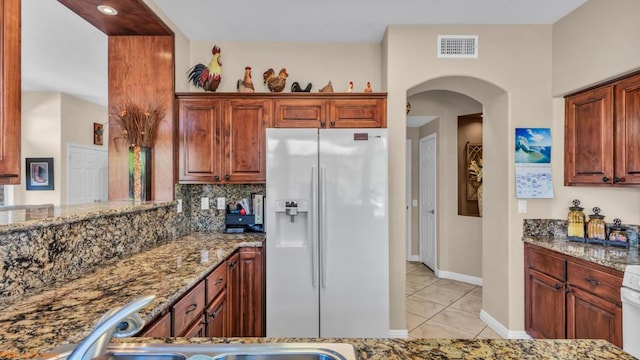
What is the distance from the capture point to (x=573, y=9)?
A: 2492 millimetres

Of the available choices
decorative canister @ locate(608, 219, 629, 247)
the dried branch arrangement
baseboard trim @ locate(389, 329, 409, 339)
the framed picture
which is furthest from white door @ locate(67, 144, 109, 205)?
decorative canister @ locate(608, 219, 629, 247)

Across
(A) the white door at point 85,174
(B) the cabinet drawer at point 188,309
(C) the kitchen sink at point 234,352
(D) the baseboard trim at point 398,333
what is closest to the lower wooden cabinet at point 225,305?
(B) the cabinet drawer at point 188,309

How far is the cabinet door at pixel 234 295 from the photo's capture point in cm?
227

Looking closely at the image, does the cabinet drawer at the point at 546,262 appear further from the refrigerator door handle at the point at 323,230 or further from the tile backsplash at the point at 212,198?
the tile backsplash at the point at 212,198

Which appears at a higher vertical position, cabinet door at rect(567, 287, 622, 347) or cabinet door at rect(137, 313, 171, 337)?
cabinet door at rect(137, 313, 171, 337)

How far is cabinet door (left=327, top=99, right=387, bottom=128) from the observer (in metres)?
2.76

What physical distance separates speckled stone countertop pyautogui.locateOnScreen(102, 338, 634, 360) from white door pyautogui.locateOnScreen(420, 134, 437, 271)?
12.4 ft

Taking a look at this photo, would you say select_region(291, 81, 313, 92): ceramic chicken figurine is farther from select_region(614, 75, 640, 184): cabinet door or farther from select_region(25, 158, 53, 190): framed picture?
select_region(25, 158, 53, 190): framed picture

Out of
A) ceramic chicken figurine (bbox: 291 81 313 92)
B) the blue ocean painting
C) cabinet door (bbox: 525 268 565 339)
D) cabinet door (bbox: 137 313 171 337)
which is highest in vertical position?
ceramic chicken figurine (bbox: 291 81 313 92)

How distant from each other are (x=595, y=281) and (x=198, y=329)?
242cm

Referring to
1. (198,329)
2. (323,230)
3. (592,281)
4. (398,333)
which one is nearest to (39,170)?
(198,329)

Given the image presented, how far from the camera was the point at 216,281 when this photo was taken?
2.01 m

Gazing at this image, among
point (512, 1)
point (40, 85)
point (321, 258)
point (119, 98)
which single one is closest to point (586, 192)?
point (512, 1)

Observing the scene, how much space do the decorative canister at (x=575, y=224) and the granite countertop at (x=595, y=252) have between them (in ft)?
0.22
